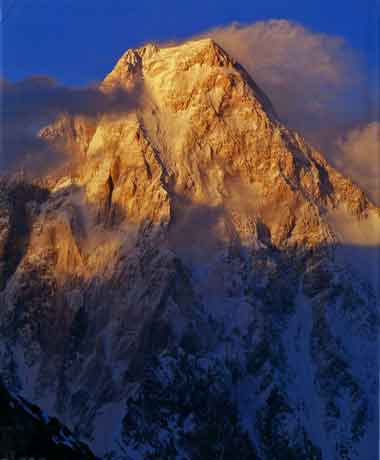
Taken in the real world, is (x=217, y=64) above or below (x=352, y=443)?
above

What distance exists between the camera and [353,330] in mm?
108188

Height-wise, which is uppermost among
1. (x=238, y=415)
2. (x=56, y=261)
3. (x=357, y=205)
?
(x=357, y=205)

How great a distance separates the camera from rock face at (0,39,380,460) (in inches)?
4026

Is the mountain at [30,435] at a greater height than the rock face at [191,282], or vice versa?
the rock face at [191,282]

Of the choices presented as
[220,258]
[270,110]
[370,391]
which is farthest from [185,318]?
[270,110]

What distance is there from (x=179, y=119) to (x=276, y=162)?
821 cm

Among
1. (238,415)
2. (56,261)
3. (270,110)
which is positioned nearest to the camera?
(238,415)

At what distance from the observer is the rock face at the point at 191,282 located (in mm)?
102250

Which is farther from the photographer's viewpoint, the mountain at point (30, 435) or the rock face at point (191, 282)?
the rock face at point (191, 282)

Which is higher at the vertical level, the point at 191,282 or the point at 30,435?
the point at 191,282

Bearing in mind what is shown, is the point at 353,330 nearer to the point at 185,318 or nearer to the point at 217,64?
the point at 185,318

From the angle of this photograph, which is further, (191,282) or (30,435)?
(191,282)

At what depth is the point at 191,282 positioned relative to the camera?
108m

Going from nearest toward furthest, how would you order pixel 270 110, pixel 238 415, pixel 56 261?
1. pixel 238 415
2. pixel 56 261
3. pixel 270 110
